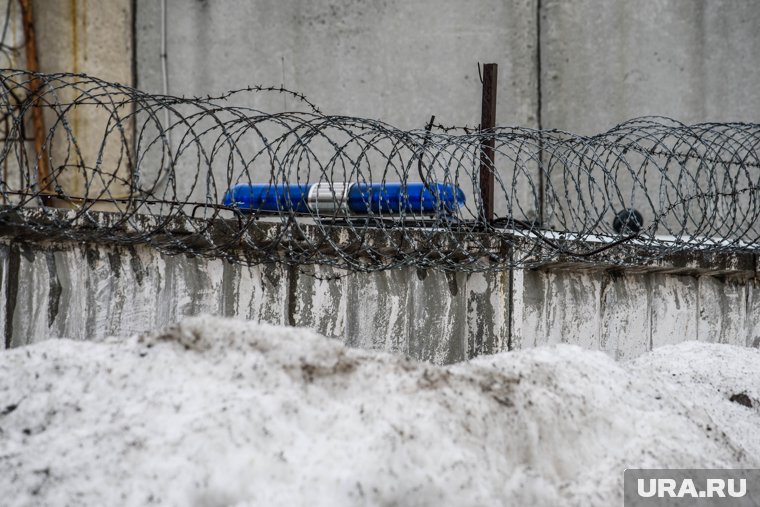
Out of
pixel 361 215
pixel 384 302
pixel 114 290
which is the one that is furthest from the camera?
pixel 361 215

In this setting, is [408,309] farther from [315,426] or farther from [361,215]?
[315,426]

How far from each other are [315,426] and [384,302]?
3.35m

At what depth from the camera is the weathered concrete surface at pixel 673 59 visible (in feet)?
39.7

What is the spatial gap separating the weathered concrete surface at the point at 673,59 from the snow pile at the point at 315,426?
8.55 m

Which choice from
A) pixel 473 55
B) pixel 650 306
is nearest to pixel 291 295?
pixel 650 306

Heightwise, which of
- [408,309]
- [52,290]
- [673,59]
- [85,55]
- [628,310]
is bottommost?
[628,310]

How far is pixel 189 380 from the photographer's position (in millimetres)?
3584

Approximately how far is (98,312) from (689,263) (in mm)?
5119

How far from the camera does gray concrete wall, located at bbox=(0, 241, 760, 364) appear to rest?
18.9 feet

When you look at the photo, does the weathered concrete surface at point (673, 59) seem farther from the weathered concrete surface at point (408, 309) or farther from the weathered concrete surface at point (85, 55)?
the weathered concrete surface at point (85, 55)

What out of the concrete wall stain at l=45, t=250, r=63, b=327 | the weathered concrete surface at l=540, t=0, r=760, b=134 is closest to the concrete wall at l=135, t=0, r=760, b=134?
the weathered concrete surface at l=540, t=0, r=760, b=134

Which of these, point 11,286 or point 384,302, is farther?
point 384,302

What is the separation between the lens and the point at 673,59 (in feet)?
39.8

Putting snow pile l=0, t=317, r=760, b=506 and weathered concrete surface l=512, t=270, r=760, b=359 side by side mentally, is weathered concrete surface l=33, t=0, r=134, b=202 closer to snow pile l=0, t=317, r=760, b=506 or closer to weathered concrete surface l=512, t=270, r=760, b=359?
weathered concrete surface l=512, t=270, r=760, b=359
